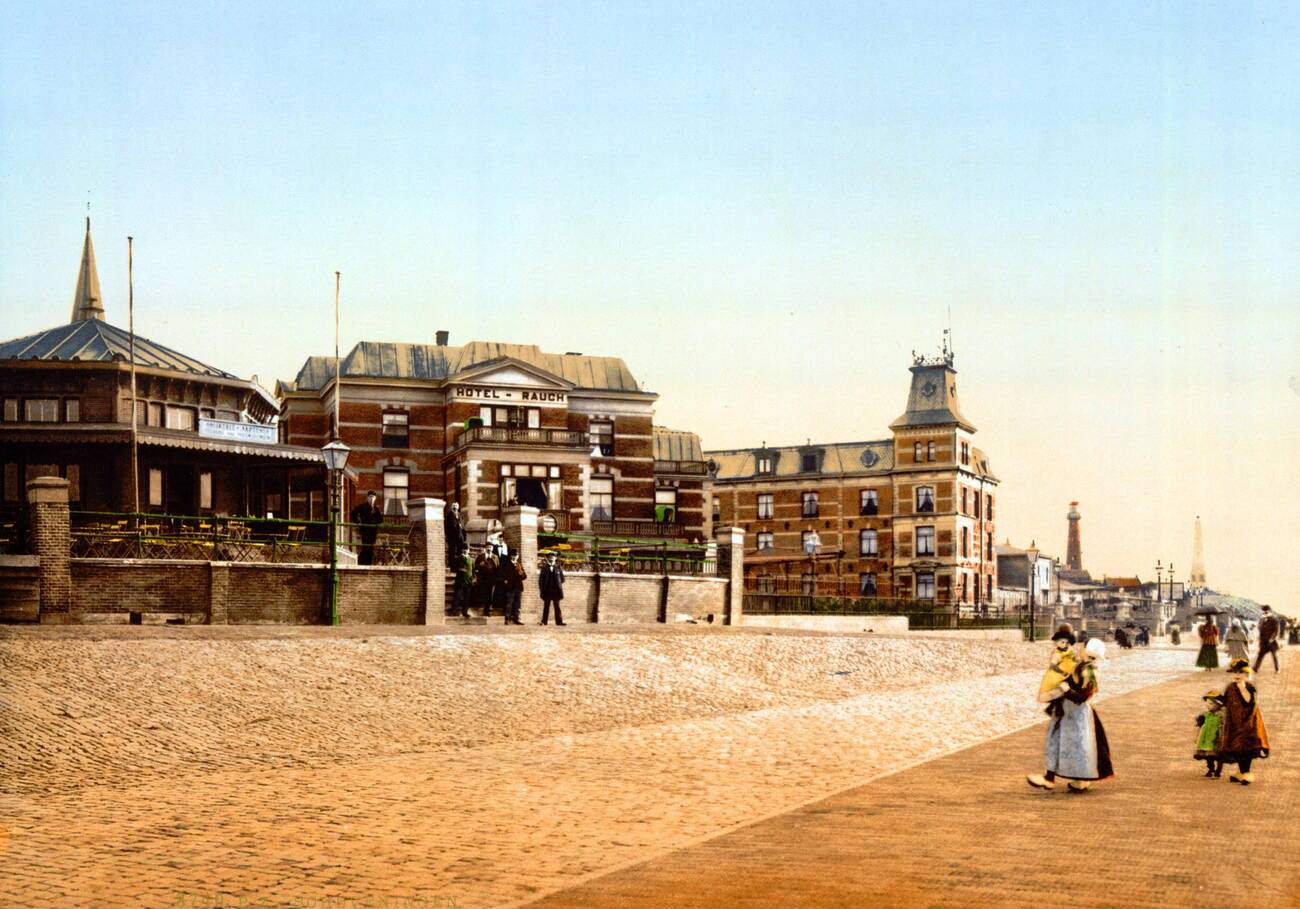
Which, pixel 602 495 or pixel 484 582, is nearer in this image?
pixel 484 582

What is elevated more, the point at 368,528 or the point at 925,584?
the point at 368,528

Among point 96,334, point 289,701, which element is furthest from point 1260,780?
point 96,334

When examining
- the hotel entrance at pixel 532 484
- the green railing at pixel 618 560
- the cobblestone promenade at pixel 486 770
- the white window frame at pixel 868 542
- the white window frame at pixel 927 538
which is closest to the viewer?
the cobblestone promenade at pixel 486 770

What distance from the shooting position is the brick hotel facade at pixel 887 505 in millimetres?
81250

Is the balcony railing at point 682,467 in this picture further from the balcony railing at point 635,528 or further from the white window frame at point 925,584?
the white window frame at point 925,584

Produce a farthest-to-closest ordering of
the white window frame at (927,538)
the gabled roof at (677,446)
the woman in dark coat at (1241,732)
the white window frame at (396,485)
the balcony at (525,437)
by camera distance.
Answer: the white window frame at (927,538), the gabled roof at (677,446), the white window frame at (396,485), the balcony at (525,437), the woman in dark coat at (1241,732)

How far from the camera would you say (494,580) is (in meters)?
30.9

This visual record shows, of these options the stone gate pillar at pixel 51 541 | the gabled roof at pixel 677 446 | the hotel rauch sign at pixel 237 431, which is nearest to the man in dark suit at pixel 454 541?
the stone gate pillar at pixel 51 541

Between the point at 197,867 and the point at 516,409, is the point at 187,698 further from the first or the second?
the point at 516,409

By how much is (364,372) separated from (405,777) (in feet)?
160

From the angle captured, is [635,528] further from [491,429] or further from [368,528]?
[368,528]

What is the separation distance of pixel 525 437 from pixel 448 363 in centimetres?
687

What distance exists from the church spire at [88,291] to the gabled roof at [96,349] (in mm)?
8360

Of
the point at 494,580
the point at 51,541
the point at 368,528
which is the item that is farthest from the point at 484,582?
the point at 51,541
